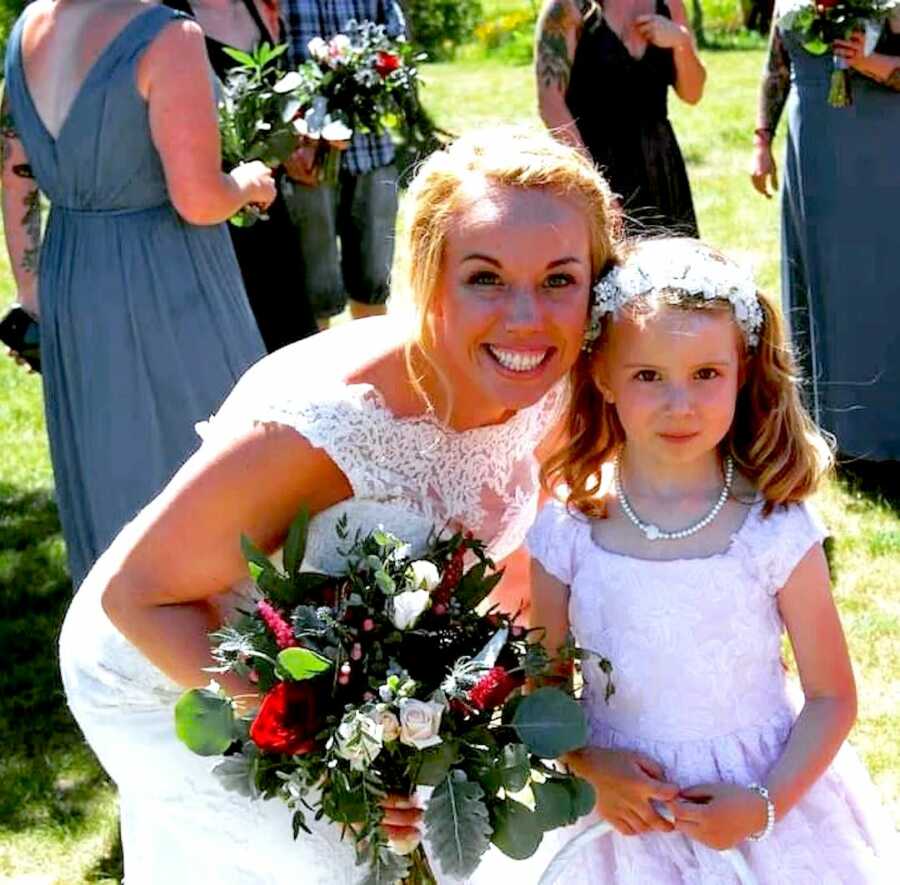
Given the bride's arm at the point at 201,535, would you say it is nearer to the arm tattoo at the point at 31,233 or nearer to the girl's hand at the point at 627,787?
the girl's hand at the point at 627,787

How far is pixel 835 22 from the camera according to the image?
5992mm

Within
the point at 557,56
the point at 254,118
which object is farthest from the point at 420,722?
the point at 557,56

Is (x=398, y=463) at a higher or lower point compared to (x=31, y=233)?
higher

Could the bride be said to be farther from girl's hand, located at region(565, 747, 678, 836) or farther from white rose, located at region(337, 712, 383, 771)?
girl's hand, located at region(565, 747, 678, 836)

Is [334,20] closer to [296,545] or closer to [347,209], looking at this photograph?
[347,209]

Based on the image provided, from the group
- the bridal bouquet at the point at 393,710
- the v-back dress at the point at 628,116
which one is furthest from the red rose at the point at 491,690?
the v-back dress at the point at 628,116

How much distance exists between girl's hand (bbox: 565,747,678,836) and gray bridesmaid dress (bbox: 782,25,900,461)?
363cm

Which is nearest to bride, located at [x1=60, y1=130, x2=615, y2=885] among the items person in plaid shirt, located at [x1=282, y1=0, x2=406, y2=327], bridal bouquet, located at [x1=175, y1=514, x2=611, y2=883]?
bridal bouquet, located at [x1=175, y1=514, x2=611, y2=883]

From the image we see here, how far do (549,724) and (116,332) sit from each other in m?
2.49

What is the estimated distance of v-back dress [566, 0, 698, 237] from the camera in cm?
634

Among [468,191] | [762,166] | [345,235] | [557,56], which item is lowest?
[345,235]

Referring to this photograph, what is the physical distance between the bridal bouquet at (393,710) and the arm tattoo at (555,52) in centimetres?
401

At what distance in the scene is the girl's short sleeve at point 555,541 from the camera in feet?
9.79

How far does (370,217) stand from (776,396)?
4.48 metres
